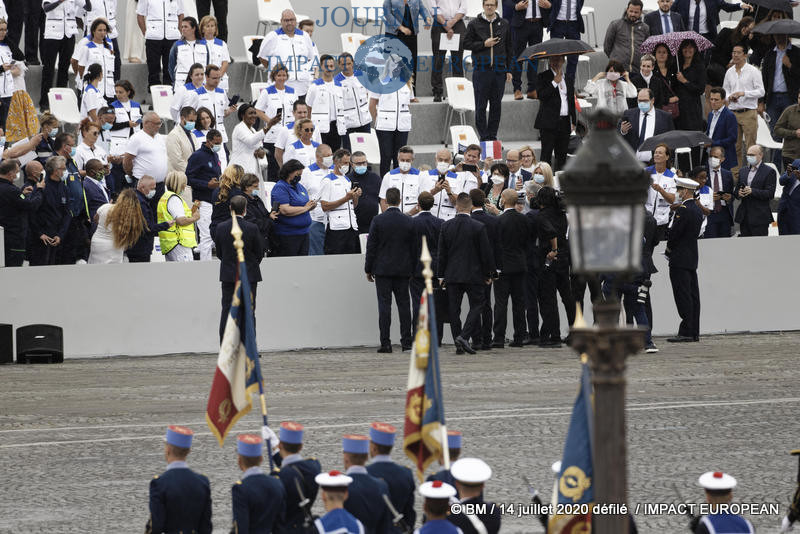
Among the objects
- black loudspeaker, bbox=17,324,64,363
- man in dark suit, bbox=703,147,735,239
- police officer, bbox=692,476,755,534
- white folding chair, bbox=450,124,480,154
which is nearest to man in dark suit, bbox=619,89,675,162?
man in dark suit, bbox=703,147,735,239

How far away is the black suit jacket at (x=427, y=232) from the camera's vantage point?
2016 cm

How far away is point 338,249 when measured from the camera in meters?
21.8

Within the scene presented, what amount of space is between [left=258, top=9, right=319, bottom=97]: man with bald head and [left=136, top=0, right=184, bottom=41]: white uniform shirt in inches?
71.5

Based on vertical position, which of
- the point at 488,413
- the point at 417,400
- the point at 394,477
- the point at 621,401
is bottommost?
the point at 488,413

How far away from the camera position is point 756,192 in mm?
23609

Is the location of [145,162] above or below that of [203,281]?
above

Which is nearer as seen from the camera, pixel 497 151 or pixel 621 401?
pixel 621 401

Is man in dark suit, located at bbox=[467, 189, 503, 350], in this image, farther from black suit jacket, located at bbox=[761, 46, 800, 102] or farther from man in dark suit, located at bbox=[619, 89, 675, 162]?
black suit jacket, located at bbox=[761, 46, 800, 102]

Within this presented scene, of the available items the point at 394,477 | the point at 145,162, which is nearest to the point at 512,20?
the point at 145,162

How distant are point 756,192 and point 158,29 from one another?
1138cm

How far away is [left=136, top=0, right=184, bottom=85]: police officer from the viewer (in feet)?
87.2

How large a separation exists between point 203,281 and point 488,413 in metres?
6.68

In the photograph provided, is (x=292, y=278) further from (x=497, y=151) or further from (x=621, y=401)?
(x=621, y=401)

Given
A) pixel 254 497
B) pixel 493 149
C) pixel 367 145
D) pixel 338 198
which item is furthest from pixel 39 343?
pixel 254 497
